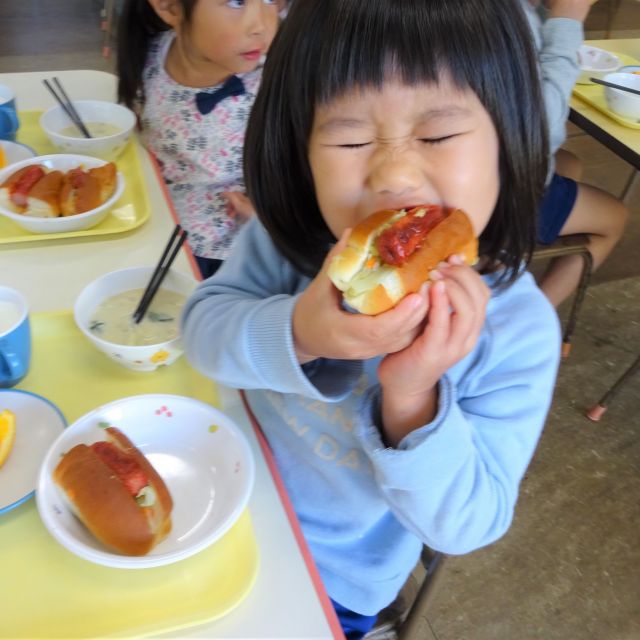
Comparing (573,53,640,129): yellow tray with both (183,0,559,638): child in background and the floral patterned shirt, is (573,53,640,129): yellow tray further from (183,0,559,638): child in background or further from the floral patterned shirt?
(183,0,559,638): child in background

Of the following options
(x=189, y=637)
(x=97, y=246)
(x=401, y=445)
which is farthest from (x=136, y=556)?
(x=97, y=246)

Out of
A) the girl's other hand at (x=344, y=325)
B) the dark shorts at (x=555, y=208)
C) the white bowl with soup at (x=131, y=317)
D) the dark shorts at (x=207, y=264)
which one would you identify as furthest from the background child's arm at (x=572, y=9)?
the girl's other hand at (x=344, y=325)

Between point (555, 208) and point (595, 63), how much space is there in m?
0.62

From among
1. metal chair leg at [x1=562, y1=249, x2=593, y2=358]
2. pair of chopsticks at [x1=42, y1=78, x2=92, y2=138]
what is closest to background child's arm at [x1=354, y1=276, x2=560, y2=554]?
pair of chopsticks at [x1=42, y1=78, x2=92, y2=138]

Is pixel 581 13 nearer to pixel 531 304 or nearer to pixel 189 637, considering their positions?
pixel 531 304

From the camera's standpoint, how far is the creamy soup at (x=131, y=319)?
102cm

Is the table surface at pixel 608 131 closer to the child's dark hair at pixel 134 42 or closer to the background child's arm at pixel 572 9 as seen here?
the background child's arm at pixel 572 9

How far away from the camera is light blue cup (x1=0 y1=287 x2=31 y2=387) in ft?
2.97

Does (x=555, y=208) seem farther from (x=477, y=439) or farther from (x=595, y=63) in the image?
(x=477, y=439)

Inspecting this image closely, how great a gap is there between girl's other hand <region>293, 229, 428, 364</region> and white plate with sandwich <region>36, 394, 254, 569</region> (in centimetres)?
18

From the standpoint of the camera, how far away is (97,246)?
49.3 inches

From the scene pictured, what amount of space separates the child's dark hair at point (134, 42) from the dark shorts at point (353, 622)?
1.30 metres

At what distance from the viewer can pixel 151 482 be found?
775 mm

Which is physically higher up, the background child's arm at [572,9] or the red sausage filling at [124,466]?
the background child's arm at [572,9]
